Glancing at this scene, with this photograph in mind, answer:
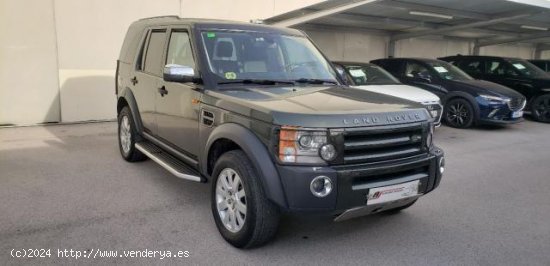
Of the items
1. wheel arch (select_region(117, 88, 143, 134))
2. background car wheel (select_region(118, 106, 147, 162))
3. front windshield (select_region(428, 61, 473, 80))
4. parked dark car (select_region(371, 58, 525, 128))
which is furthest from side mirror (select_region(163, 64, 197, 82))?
front windshield (select_region(428, 61, 473, 80))

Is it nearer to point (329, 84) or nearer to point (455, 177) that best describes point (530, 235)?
point (455, 177)

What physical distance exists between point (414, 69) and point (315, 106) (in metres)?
7.78

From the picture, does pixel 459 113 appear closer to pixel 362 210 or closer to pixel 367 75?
pixel 367 75

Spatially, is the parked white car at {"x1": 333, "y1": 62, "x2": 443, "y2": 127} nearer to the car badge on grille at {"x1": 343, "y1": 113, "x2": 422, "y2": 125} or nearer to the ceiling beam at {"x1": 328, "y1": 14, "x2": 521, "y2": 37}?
the ceiling beam at {"x1": 328, "y1": 14, "x2": 521, "y2": 37}

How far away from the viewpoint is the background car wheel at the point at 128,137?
548 cm

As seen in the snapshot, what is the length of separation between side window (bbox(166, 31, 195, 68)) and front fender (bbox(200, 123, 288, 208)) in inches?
42.6

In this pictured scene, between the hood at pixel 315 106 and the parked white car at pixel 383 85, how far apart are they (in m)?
3.95

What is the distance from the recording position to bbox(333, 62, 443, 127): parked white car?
25.3 feet

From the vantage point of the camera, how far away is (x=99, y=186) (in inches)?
189

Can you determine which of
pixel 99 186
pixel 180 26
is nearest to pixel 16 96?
pixel 99 186

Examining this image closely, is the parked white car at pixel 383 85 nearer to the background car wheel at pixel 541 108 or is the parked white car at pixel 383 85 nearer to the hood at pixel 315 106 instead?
the hood at pixel 315 106

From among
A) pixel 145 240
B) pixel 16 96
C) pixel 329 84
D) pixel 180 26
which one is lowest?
pixel 145 240

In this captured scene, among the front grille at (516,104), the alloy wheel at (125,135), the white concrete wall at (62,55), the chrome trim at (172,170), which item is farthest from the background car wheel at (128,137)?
the front grille at (516,104)

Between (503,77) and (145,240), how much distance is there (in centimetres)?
1115
